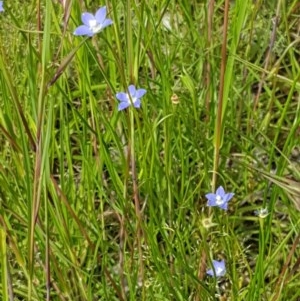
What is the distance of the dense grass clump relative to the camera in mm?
957

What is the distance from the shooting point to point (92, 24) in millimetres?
983

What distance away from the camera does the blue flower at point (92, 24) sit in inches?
37.4

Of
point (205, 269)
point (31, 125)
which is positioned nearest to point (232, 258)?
point (205, 269)

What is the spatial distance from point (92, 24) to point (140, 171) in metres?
0.30

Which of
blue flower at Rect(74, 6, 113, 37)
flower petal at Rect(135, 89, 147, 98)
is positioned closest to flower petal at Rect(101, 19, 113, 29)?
blue flower at Rect(74, 6, 113, 37)

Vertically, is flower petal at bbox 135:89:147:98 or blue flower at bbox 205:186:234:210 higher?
flower petal at bbox 135:89:147:98

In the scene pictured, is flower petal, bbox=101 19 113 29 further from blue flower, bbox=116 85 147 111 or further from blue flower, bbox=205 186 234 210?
blue flower, bbox=205 186 234 210

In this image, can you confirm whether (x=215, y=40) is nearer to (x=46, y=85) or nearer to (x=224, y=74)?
(x=224, y=74)

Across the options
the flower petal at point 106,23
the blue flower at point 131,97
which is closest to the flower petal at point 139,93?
the blue flower at point 131,97

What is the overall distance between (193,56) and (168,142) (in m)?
0.50

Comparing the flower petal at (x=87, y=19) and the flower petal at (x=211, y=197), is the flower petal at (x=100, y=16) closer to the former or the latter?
the flower petal at (x=87, y=19)

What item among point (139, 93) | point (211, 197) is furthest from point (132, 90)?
point (211, 197)

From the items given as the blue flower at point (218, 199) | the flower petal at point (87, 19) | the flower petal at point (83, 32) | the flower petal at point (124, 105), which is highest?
the flower petal at point (87, 19)

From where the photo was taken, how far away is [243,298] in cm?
116
